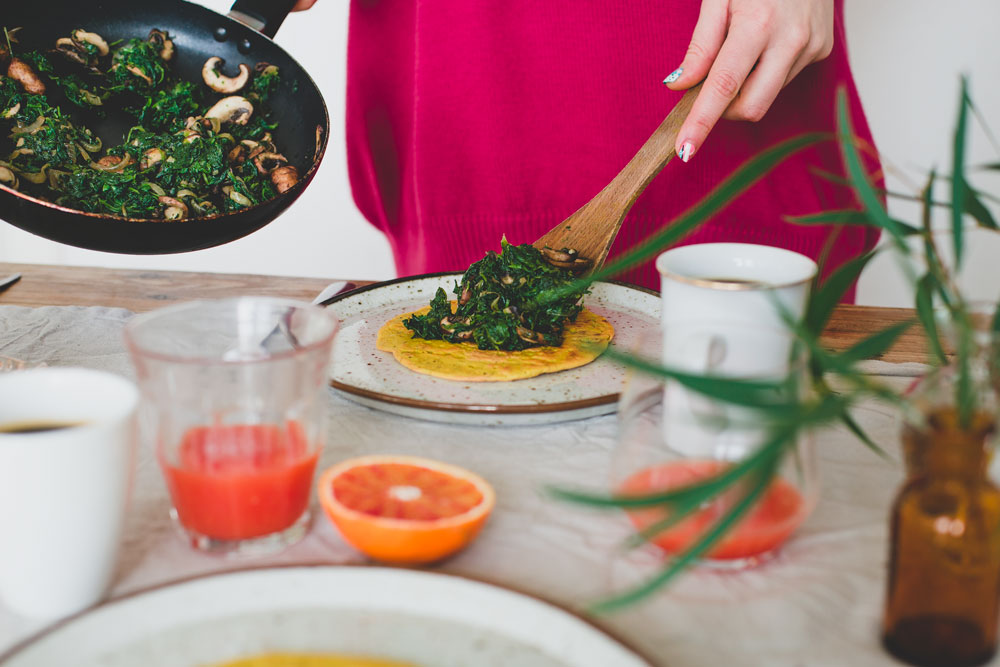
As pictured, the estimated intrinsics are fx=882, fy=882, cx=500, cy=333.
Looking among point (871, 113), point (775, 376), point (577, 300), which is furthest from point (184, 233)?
point (871, 113)

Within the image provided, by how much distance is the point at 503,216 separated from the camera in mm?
2127

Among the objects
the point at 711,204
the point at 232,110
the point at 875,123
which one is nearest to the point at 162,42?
the point at 232,110

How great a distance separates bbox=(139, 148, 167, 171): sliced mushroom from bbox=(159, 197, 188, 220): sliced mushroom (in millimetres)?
103

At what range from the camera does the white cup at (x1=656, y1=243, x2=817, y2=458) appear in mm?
808

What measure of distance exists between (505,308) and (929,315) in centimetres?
79

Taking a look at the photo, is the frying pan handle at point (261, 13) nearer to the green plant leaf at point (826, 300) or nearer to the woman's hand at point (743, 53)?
the woman's hand at point (743, 53)

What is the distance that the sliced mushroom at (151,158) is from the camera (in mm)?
1465

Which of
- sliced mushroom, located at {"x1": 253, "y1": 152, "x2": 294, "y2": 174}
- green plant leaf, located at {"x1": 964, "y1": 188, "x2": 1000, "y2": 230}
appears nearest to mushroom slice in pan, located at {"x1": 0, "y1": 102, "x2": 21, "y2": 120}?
sliced mushroom, located at {"x1": 253, "y1": 152, "x2": 294, "y2": 174}

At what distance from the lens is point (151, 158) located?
1.48 m

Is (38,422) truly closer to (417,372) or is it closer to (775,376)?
(417,372)

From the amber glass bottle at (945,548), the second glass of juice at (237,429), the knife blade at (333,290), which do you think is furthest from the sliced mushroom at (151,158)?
the amber glass bottle at (945,548)

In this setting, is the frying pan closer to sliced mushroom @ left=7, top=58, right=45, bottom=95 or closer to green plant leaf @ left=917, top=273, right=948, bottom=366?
sliced mushroom @ left=7, top=58, right=45, bottom=95

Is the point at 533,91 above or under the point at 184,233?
above

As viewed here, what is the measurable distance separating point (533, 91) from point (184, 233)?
108cm
